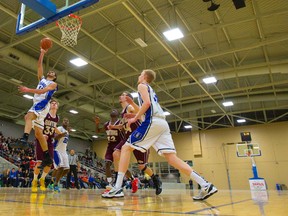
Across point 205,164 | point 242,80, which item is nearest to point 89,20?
point 242,80

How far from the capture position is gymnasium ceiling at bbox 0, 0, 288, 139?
1023cm

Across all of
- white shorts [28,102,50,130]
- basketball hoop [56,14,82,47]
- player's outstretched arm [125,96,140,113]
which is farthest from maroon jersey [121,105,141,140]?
basketball hoop [56,14,82,47]

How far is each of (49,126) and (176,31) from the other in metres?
6.16

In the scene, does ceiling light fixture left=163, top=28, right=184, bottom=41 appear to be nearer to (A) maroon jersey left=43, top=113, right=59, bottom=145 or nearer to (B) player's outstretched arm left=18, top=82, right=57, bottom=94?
(A) maroon jersey left=43, top=113, right=59, bottom=145

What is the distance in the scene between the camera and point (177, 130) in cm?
2541

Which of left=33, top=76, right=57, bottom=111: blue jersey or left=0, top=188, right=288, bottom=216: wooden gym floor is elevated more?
left=33, top=76, right=57, bottom=111: blue jersey

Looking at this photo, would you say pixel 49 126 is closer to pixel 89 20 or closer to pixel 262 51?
pixel 89 20

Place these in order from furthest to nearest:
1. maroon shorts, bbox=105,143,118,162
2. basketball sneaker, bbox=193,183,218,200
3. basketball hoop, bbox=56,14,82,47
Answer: basketball hoop, bbox=56,14,82,47
maroon shorts, bbox=105,143,118,162
basketball sneaker, bbox=193,183,218,200

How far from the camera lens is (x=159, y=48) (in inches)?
528

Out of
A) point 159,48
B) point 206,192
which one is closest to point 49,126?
point 206,192

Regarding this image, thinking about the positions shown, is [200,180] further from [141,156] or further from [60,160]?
[60,160]

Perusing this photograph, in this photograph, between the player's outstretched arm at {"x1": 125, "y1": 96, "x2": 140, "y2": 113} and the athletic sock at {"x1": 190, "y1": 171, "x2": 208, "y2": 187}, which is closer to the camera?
the athletic sock at {"x1": 190, "y1": 171, "x2": 208, "y2": 187}

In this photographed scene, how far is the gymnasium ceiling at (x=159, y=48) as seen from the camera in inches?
403

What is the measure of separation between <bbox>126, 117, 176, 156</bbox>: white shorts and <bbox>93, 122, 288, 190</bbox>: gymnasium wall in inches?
834
